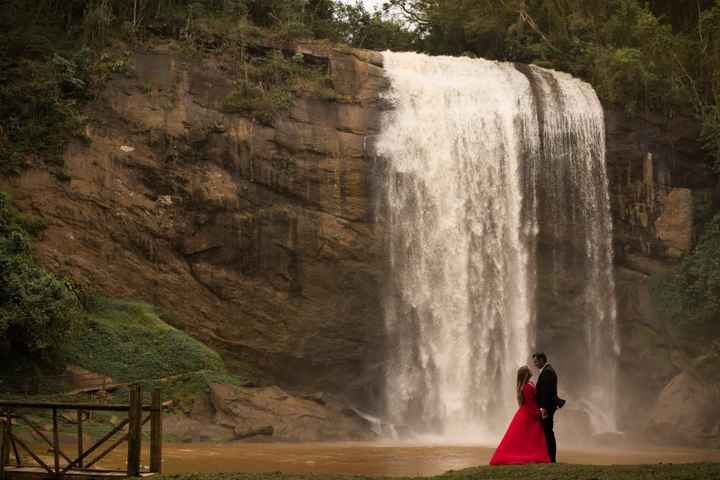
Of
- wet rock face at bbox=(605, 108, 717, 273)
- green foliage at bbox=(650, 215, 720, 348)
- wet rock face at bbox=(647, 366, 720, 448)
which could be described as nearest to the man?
wet rock face at bbox=(647, 366, 720, 448)

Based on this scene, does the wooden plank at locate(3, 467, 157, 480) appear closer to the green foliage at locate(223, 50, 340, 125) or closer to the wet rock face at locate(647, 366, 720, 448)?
the wet rock face at locate(647, 366, 720, 448)

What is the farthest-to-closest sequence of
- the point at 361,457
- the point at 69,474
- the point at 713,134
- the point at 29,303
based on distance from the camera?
the point at 713,134
the point at 29,303
the point at 361,457
the point at 69,474

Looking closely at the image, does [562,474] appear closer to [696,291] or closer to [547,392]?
[547,392]

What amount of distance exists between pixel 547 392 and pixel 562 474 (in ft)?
5.33

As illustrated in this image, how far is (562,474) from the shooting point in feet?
39.1

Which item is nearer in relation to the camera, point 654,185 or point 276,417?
point 276,417

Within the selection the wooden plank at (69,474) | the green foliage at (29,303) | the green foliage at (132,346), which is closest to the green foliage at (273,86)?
the green foliage at (132,346)

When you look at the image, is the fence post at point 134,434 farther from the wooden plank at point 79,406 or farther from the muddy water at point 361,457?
the muddy water at point 361,457

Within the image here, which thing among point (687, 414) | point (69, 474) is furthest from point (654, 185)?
point (69, 474)

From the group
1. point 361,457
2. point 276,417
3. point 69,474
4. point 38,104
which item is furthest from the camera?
point 38,104

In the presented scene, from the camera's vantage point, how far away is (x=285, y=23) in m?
34.0

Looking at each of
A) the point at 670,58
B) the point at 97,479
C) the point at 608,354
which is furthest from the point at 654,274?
the point at 97,479

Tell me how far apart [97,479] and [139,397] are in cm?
128

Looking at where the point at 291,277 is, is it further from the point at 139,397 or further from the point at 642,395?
the point at 139,397
